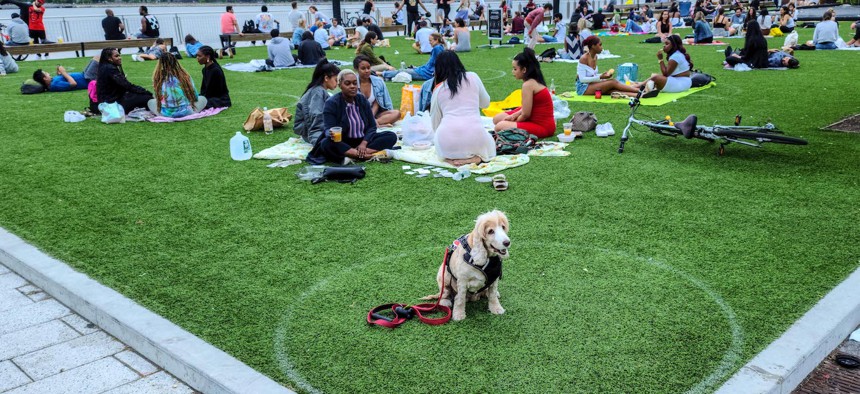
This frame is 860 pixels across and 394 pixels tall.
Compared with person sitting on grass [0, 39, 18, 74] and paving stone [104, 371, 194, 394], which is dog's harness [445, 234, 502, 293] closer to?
paving stone [104, 371, 194, 394]

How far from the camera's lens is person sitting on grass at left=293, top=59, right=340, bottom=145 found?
29.4ft

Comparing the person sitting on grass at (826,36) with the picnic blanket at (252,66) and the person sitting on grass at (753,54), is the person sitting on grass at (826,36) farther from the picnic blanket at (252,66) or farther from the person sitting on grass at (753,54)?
the picnic blanket at (252,66)

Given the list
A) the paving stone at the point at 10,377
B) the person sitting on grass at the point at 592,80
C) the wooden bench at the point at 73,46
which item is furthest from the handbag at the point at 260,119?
the wooden bench at the point at 73,46

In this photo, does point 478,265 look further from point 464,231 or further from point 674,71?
point 674,71

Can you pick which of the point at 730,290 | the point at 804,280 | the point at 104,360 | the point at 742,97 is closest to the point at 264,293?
the point at 104,360

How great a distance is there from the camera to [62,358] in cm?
428

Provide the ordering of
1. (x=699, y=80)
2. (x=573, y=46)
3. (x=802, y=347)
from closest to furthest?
(x=802, y=347) < (x=699, y=80) < (x=573, y=46)

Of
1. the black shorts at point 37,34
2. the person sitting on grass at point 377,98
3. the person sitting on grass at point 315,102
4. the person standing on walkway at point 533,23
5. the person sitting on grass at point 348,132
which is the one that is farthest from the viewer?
the black shorts at point 37,34

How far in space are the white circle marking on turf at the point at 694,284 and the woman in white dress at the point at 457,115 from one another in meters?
2.69

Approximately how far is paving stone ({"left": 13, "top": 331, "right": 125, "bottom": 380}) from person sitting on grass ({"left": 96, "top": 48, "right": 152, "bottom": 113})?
796cm

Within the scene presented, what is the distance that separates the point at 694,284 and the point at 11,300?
5.14 metres

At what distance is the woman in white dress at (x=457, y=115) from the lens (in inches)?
315

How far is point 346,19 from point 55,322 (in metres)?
32.3

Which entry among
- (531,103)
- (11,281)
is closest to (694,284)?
(531,103)
